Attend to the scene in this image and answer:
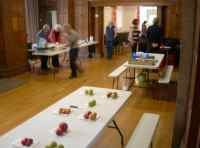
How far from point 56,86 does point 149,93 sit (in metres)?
2.13

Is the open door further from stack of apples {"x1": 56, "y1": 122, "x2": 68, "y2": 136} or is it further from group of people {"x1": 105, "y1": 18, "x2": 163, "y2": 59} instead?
stack of apples {"x1": 56, "y1": 122, "x2": 68, "y2": 136}

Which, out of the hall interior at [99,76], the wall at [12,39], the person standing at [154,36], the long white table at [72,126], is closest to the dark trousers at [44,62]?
the hall interior at [99,76]

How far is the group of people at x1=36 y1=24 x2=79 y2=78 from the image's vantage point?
6277mm

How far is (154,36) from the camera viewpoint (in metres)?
7.67

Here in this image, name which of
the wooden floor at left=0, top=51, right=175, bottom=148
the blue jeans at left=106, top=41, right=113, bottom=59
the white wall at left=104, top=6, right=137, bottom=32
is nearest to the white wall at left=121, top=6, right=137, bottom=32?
the white wall at left=104, top=6, right=137, bottom=32

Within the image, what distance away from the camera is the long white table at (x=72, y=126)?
6.23ft

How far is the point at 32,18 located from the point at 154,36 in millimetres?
5161

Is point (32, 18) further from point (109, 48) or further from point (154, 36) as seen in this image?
point (154, 36)

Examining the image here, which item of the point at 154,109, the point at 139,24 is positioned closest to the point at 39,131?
the point at 154,109

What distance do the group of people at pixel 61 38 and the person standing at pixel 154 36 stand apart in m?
2.53

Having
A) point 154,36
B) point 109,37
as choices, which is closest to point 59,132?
point 154,36

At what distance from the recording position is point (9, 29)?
6.51 m

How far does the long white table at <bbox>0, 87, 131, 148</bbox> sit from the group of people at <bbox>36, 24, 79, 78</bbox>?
143 inches

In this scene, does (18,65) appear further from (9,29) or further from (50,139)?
(50,139)
